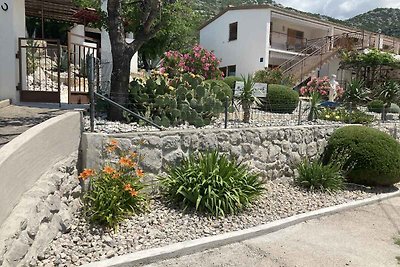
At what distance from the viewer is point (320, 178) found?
7.02 meters

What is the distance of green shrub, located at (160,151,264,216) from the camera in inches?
203

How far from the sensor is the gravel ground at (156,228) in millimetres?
3869

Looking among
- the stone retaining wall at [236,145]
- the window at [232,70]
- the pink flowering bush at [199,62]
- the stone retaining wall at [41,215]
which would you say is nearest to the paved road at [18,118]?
the stone retaining wall at [41,215]

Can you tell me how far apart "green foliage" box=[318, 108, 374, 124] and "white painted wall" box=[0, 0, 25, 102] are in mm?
7816

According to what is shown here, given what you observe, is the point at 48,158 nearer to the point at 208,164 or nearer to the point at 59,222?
the point at 59,222

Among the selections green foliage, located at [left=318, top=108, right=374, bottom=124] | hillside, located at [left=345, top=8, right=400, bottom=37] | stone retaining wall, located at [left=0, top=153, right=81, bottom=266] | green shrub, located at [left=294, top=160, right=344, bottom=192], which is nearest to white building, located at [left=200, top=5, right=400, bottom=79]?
green foliage, located at [left=318, top=108, right=374, bottom=124]

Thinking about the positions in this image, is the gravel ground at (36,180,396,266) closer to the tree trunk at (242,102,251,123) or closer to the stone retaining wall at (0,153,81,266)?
the stone retaining wall at (0,153,81,266)

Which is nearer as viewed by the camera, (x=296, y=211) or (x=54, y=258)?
(x=54, y=258)

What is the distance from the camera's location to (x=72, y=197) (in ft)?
15.1

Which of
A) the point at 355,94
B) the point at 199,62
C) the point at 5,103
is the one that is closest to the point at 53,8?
the point at 5,103

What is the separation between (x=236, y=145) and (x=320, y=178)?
1.86 meters

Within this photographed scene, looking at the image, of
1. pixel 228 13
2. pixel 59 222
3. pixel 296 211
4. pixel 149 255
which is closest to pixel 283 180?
pixel 296 211

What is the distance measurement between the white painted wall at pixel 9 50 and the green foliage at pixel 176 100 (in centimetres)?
267

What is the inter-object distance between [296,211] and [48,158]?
3.95 meters
